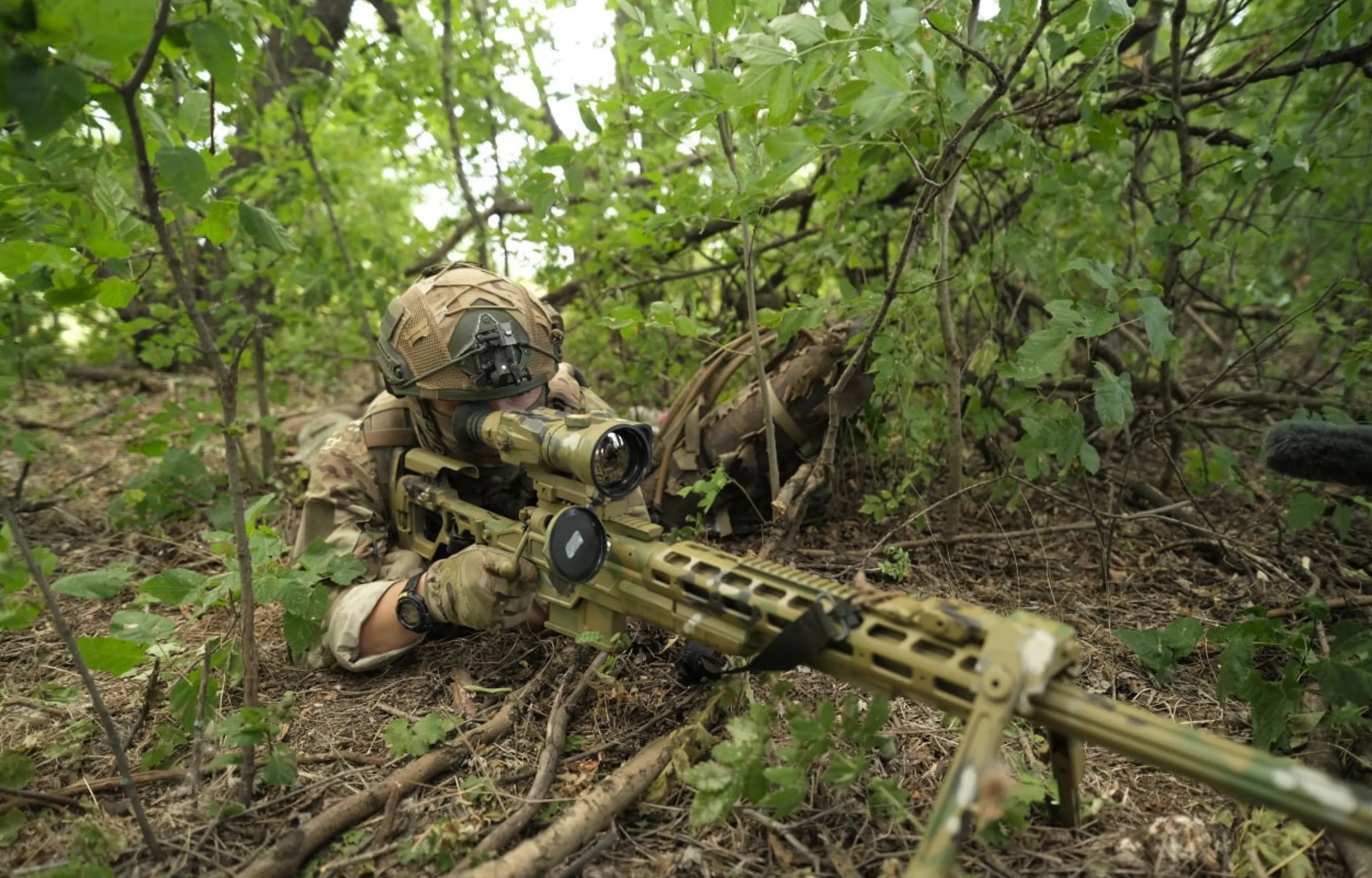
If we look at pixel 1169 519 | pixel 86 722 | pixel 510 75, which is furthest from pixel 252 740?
pixel 510 75

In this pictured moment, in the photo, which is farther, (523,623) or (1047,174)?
(1047,174)

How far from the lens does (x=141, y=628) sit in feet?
7.23

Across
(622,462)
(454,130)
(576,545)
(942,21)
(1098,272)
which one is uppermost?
(454,130)

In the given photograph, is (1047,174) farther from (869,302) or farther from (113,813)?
(113,813)

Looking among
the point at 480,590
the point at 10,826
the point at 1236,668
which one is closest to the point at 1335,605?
the point at 1236,668

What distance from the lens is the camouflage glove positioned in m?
2.62

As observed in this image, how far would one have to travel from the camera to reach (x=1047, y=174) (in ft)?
11.0

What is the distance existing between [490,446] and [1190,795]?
2.49 metres

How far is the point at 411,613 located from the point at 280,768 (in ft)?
2.49

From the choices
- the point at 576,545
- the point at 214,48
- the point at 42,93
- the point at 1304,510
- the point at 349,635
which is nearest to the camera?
the point at 42,93

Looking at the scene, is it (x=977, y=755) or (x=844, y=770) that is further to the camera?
(x=844, y=770)

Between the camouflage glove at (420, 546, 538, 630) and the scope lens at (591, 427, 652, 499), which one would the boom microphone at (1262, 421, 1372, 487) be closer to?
the scope lens at (591, 427, 652, 499)

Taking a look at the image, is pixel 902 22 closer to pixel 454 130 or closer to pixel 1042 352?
pixel 1042 352

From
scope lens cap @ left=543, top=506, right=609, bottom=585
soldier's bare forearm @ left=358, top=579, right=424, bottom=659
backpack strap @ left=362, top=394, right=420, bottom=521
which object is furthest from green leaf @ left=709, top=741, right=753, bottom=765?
backpack strap @ left=362, top=394, right=420, bottom=521
